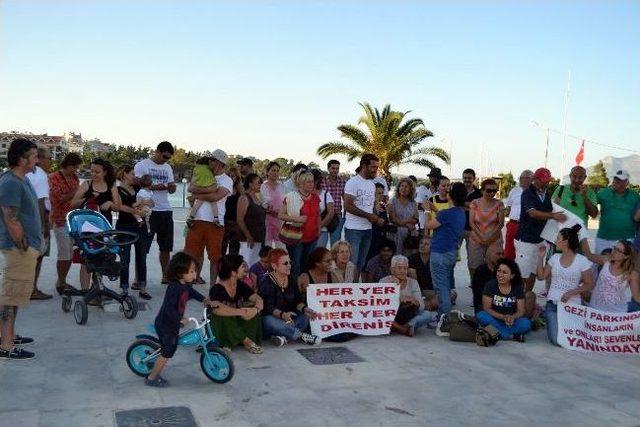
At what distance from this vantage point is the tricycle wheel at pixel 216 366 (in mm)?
4793

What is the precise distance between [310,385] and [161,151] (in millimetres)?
4567

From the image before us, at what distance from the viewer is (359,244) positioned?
829 cm

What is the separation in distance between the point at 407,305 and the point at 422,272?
1.50 metres

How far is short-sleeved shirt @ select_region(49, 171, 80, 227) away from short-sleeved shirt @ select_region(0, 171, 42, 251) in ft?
8.04

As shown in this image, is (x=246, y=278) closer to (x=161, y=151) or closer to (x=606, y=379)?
(x=161, y=151)

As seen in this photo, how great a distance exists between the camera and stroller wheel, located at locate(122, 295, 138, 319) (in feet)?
22.5

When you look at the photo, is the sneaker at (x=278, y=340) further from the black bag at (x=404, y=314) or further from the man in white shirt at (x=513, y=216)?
the man in white shirt at (x=513, y=216)

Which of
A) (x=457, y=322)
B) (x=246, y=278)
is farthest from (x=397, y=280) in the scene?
(x=246, y=278)

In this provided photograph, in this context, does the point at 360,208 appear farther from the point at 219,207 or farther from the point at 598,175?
the point at 598,175

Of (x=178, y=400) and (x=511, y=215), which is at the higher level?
(x=511, y=215)

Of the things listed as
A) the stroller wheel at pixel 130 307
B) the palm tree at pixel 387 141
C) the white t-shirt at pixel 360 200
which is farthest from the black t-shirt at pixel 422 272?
the palm tree at pixel 387 141

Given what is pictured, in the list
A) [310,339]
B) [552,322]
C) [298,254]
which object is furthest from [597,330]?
[298,254]

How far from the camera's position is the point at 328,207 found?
871cm

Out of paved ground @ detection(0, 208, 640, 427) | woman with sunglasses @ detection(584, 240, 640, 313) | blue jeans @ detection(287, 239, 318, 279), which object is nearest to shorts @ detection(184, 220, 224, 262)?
blue jeans @ detection(287, 239, 318, 279)
